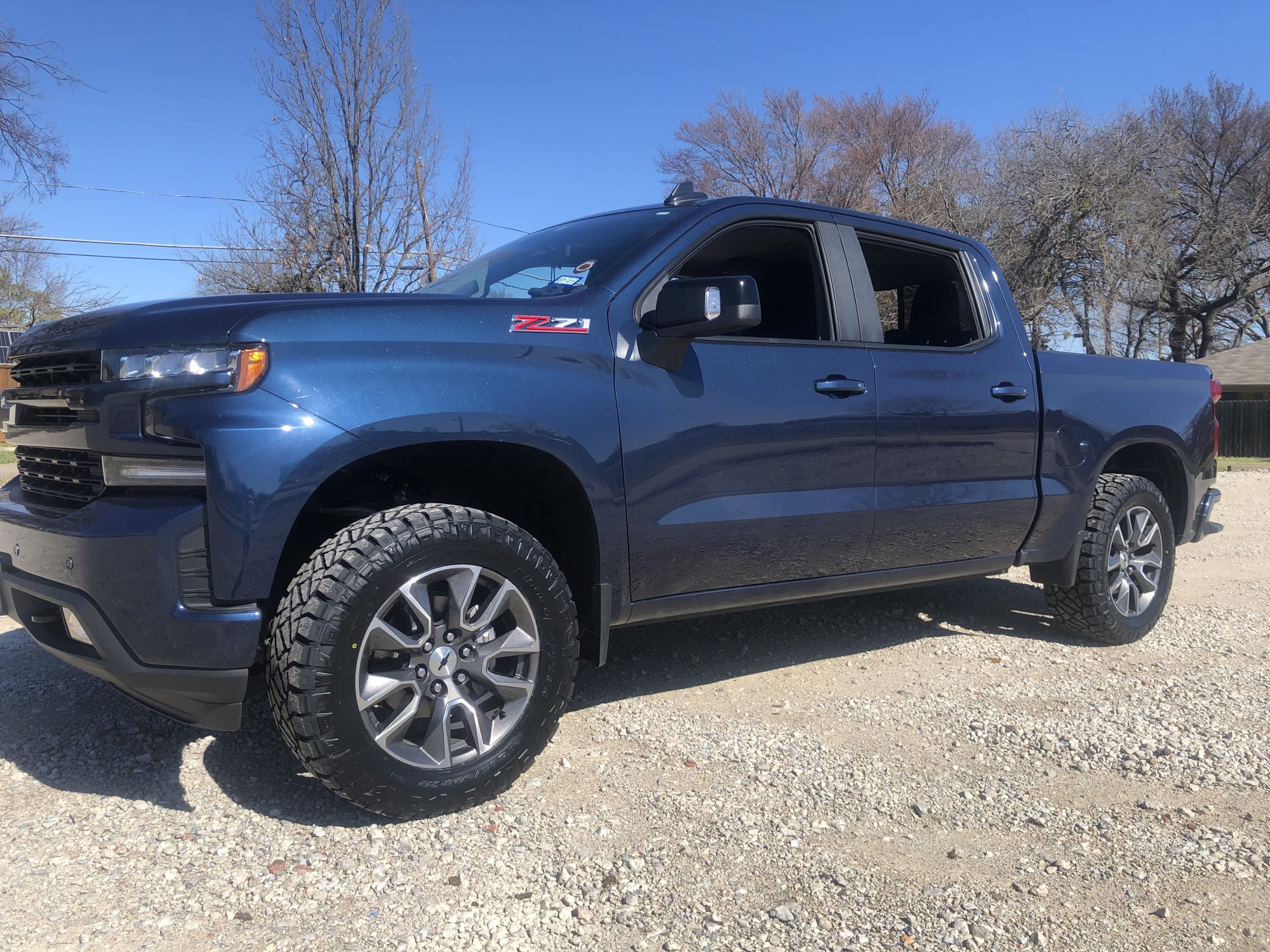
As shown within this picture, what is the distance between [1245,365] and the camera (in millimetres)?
28234

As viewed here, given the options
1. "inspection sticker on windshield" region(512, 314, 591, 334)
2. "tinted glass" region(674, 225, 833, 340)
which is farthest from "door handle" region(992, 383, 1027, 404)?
"inspection sticker on windshield" region(512, 314, 591, 334)

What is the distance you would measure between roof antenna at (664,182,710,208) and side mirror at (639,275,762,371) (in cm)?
74

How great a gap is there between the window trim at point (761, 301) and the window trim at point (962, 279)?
12 centimetres

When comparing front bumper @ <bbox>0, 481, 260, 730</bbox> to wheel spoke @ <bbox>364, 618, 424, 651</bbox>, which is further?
wheel spoke @ <bbox>364, 618, 424, 651</bbox>

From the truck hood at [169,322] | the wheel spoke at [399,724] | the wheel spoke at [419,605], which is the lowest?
the wheel spoke at [399,724]

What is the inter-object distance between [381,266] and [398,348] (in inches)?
441

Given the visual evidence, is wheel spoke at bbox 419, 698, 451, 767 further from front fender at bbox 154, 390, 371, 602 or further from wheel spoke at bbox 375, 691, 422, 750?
front fender at bbox 154, 390, 371, 602

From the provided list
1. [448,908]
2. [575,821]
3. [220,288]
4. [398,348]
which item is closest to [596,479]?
[398,348]

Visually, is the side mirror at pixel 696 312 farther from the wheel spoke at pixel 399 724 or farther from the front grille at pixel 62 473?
the front grille at pixel 62 473

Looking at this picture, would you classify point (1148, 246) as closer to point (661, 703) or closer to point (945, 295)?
point (945, 295)

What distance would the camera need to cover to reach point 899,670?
4320 mm

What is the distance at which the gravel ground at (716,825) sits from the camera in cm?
231

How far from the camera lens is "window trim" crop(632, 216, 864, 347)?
3.35 m

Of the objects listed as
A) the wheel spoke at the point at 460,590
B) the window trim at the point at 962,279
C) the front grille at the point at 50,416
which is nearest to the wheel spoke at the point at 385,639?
the wheel spoke at the point at 460,590
